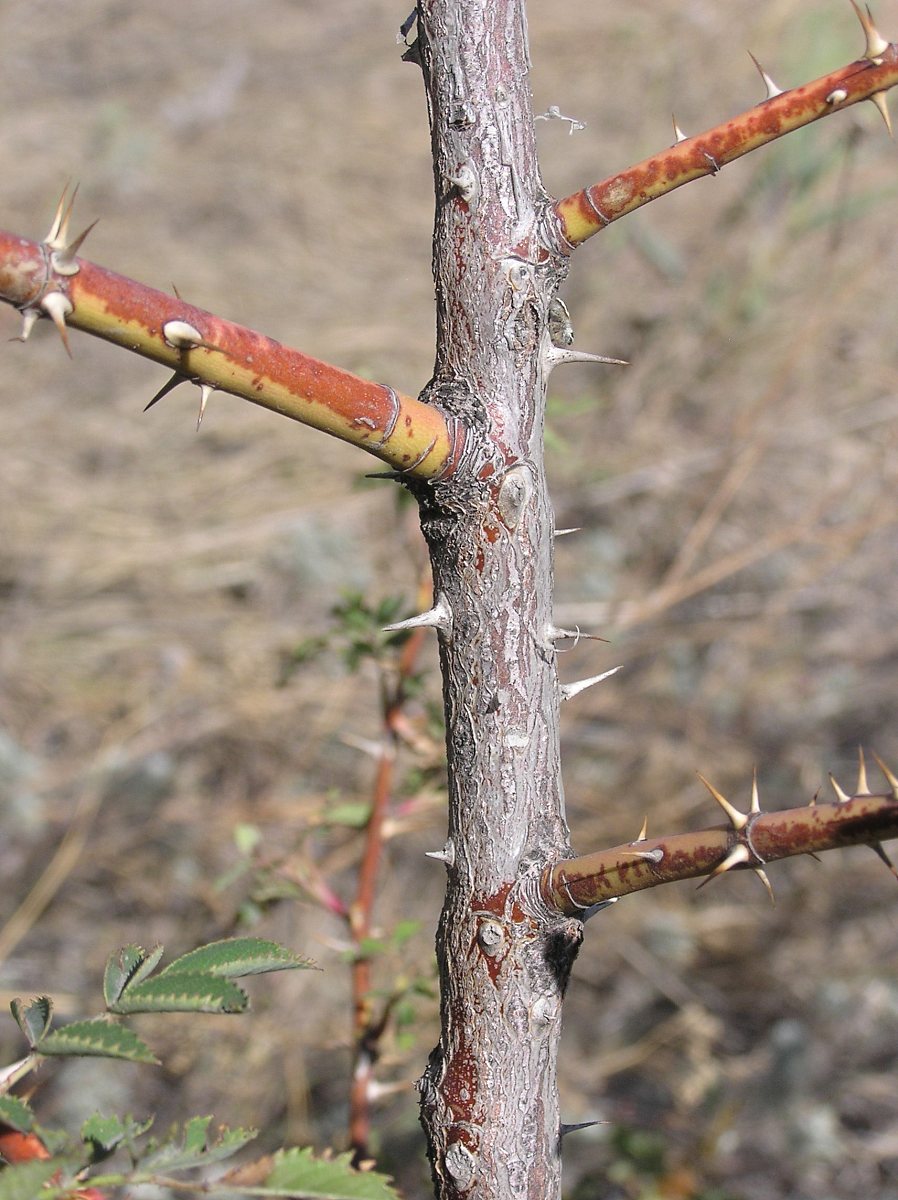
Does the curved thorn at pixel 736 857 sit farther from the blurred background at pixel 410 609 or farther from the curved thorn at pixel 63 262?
the blurred background at pixel 410 609

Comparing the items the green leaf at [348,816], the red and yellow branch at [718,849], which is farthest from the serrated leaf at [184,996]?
the green leaf at [348,816]

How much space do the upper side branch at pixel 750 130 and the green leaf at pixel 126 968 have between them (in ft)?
1.75

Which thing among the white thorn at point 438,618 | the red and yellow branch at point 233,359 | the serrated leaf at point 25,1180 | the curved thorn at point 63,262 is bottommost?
the serrated leaf at point 25,1180

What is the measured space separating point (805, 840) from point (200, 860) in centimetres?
246

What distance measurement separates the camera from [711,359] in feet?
13.4

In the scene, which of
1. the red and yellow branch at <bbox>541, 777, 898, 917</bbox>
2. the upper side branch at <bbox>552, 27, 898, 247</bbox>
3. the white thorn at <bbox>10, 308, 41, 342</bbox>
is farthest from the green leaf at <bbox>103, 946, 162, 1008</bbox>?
the upper side branch at <bbox>552, 27, 898, 247</bbox>

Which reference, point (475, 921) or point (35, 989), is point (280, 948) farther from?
point (35, 989)

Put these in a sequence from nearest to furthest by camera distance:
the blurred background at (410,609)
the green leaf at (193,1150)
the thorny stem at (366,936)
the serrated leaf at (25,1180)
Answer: the serrated leaf at (25,1180) < the green leaf at (193,1150) < the thorny stem at (366,936) < the blurred background at (410,609)

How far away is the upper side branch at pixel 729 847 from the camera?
490 millimetres

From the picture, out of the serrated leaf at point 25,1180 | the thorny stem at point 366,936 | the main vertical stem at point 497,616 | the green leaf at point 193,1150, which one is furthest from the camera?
the thorny stem at point 366,936

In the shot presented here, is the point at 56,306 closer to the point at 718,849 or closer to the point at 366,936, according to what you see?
the point at 718,849

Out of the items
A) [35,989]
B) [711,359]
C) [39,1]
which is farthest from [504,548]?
[39,1]

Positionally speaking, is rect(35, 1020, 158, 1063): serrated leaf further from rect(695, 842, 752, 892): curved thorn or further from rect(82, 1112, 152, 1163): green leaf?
rect(695, 842, 752, 892): curved thorn

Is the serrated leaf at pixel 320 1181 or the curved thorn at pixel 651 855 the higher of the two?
the curved thorn at pixel 651 855
